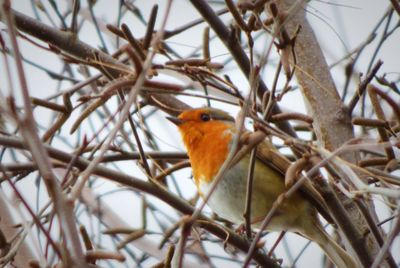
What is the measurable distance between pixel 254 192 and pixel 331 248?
20.9 inches

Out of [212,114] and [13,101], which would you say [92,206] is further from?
[13,101]

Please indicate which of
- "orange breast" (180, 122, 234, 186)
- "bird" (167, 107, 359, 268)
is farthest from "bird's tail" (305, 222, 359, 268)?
"orange breast" (180, 122, 234, 186)

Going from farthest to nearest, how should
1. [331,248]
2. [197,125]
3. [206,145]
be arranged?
[197,125]
[206,145]
[331,248]

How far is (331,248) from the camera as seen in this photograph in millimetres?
3492

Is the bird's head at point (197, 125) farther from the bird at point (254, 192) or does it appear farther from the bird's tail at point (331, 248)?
the bird's tail at point (331, 248)

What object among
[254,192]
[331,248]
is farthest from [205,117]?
[331,248]

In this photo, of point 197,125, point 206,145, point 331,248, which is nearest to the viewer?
point 331,248

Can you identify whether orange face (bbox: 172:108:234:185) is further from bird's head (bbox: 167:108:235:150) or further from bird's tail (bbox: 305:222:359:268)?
bird's tail (bbox: 305:222:359:268)

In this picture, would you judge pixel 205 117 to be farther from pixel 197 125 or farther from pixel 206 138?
pixel 206 138

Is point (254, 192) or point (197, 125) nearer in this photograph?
point (254, 192)

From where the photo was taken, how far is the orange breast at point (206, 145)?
3.60m

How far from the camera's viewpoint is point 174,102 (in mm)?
→ 4020

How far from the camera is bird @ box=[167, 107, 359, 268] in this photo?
11.5 ft

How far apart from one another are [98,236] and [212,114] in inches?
42.8
